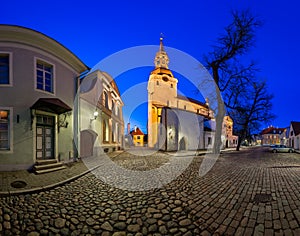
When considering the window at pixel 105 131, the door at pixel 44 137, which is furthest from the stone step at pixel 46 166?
A: the window at pixel 105 131

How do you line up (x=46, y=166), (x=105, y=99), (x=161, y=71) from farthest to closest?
(x=161, y=71)
(x=105, y=99)
(x=46, y=166)

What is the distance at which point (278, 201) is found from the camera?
434 cm

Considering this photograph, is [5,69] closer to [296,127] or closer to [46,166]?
[46,166]

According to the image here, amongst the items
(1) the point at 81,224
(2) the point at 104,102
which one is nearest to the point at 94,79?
(2) the point at 104,102

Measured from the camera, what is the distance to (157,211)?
3779mm

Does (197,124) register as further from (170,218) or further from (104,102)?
(170,218)

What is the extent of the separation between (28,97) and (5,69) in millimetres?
1677

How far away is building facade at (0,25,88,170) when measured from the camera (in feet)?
27.4

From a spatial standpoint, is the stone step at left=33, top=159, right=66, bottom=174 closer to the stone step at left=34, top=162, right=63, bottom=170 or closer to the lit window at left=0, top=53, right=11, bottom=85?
the stone step at left=34, top=162, right=63, bottom=170

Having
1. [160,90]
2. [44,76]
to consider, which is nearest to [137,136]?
[160,90]

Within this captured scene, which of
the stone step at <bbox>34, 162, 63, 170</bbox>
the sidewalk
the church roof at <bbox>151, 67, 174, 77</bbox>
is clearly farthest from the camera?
A: the church roof at <bbox>151, 67, 174, 77</bbox>

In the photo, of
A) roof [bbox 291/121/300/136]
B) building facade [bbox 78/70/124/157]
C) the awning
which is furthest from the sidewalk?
roof [bbox 291/121/300/136]

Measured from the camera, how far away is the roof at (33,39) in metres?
8.23

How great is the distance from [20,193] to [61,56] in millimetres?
7682
